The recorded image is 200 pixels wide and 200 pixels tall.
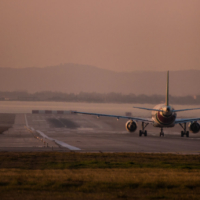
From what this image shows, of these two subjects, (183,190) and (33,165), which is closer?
(183,190)

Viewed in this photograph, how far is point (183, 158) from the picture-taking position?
34938 millimetres

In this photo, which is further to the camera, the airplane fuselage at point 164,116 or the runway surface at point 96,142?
the airplane fuselage at point 164,116

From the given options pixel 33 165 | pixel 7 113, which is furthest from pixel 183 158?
pixel 7 113

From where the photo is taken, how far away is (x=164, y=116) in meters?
64.9

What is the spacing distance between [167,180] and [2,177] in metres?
8.88

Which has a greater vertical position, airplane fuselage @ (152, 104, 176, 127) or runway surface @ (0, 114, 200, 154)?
airplane fuselage @ (152, 104, 176, 127)

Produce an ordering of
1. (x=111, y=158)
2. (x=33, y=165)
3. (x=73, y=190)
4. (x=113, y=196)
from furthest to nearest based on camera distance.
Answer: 1. (x=111, y=158)
2. (x=33, y=165)
3. (x=73, y=190)
4. (x=113, y=196)

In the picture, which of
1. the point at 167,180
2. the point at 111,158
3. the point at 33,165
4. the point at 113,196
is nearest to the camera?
the point at 113,196

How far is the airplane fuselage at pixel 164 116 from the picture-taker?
6450 centimetres

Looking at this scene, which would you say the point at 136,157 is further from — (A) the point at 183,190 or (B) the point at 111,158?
(A) the point at 183,190

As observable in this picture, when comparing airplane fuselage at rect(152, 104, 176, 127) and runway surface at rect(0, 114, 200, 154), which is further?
airplane fuselage at rect(152, 104, 176, 127)

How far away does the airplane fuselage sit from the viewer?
64500mm

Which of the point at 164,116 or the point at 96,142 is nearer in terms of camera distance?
the point at 96,142

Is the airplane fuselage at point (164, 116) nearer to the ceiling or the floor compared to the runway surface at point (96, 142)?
nearer to the ceiling
